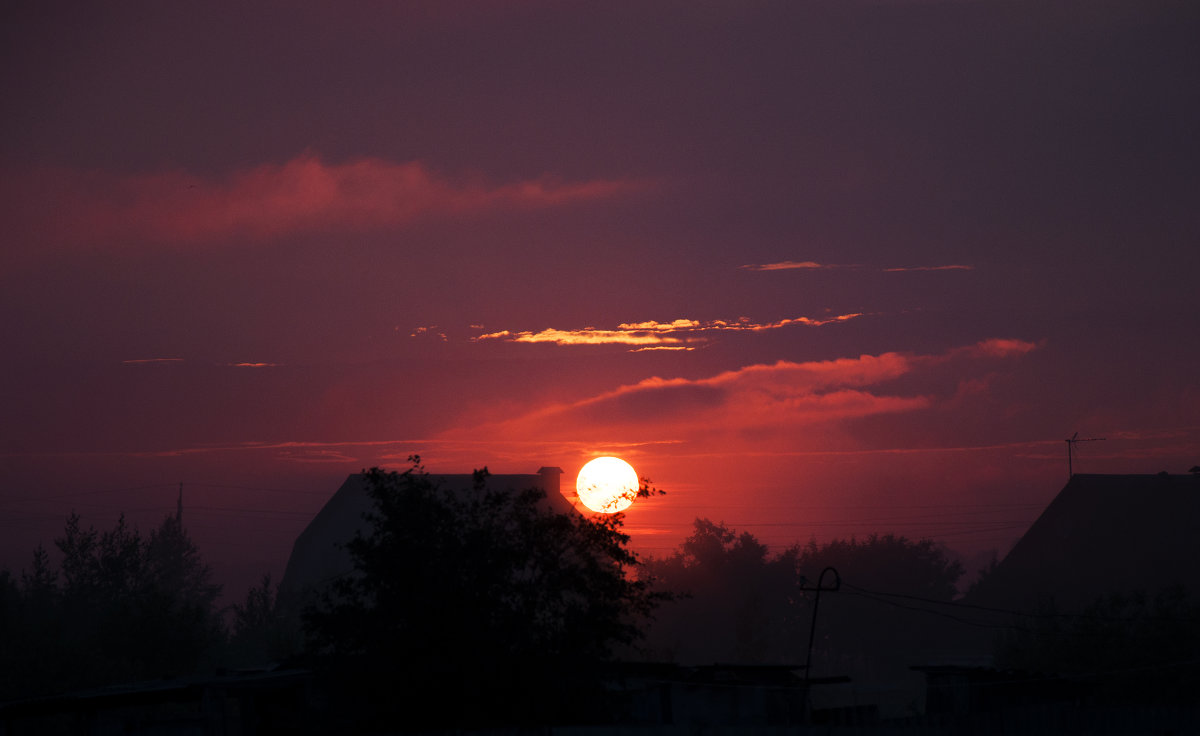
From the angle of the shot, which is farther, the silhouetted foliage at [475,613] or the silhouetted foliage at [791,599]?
the silhouetted foliage at [791,599]

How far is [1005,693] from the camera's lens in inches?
1248

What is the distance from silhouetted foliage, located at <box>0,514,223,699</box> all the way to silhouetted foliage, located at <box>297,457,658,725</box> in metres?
26.0

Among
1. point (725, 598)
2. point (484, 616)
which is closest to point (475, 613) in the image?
point (484, 616)

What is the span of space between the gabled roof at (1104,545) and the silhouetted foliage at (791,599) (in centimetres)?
1646

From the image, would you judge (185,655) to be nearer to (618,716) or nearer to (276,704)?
(276,704)

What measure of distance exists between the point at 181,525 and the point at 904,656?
78282 mm

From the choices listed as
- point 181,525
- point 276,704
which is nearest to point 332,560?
point 181,525

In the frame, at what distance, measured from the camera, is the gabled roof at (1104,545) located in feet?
254

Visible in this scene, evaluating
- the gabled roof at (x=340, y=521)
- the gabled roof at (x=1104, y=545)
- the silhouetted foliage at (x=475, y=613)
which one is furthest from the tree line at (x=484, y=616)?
the gabled roof at (x=1104, y=545)

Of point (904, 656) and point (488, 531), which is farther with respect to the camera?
point (904, 656)

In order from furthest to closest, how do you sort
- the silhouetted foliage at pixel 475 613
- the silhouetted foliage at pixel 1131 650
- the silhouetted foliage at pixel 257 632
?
the silhouetted foliage at pixel 257 632, the silhouetted foliage at pixel 1131 650, the silhouetted foliage at pixel 475 613

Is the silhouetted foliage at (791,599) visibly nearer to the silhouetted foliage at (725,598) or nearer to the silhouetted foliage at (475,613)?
the silhouetted foliage at (725,598)

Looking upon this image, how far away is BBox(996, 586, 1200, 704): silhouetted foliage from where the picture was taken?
44875 mm

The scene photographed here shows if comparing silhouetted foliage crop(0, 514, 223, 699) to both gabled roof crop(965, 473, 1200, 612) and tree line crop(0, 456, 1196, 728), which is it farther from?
gabled roof crop(965, 473, 1200, 612)
